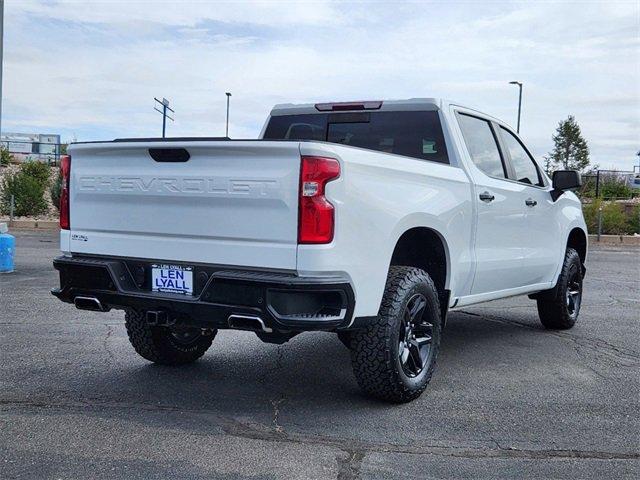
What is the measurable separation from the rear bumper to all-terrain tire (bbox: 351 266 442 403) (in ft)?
1.28

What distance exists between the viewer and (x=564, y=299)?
25.0ft

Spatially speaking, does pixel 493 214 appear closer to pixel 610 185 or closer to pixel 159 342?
pixel 159 342

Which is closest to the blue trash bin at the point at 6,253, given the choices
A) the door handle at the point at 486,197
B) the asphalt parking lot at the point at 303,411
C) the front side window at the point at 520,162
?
the asphalt parking lot at the point at 303,411

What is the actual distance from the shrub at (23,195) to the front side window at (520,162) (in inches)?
770

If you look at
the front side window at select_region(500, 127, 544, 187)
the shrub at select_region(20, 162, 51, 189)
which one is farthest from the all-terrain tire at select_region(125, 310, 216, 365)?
the shrub at select_region(20, 162, 51, 189)

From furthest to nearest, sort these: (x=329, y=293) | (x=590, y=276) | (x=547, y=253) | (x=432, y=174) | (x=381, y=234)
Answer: (x=590, y=276) → (x=547, y=253) → (x=432, y=174) → (x=381, y=234) → (x=329, y=293)

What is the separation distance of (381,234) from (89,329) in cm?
382

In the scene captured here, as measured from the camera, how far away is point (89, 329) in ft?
23.7

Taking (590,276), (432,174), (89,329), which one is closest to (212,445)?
(432,174)

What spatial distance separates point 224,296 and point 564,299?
446cm

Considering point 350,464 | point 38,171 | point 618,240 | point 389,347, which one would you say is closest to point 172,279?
point 389,347

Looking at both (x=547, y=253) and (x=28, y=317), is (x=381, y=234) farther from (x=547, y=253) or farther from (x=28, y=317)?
(x=28, y=317)

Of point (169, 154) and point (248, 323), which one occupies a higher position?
point (169, 154)

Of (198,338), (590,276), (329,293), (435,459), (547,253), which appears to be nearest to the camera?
(435,459)
